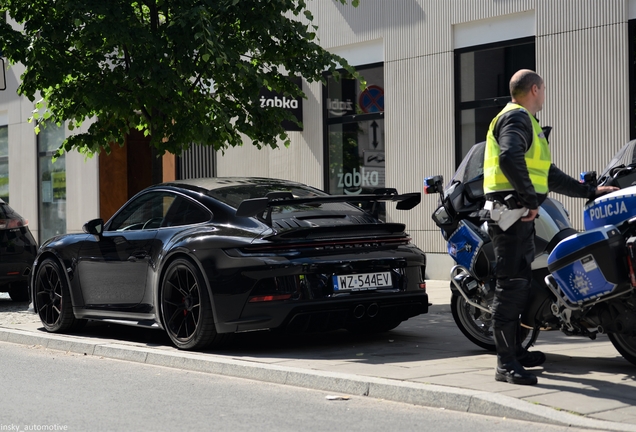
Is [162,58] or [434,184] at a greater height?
[162,58]

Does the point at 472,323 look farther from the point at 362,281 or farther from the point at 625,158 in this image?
the point at 625,158

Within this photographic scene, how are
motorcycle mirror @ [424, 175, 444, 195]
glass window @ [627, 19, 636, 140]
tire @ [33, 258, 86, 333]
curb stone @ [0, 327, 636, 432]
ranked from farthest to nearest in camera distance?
glass window @ [627, 19, 636, 140], tire @ [33, 258, 86, 333], motorcycle mirror @ [424, 175, 444, 195], curb stone @ [0, 327, 636, 432]

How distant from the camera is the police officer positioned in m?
6.01

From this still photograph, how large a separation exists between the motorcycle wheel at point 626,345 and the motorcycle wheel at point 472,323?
110 cm

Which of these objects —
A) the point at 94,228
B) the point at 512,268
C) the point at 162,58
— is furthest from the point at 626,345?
the point at 162,58

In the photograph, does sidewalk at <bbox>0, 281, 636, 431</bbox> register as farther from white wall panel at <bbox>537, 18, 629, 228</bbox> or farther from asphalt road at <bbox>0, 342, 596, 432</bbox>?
white wall panel at <bbox>537, 18, 629, 228</bbox>

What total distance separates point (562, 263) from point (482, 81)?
28.3 feet

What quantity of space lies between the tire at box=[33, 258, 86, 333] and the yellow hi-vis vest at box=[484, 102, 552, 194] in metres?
4.88

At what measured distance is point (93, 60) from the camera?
461 inches

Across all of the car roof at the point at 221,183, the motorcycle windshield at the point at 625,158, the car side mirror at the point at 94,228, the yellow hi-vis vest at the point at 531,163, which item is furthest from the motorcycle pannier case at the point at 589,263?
the car side mirror at the point at 94,228

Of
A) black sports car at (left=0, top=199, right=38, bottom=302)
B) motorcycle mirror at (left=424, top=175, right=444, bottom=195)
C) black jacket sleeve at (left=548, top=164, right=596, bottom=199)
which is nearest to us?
black jacket sleeve at (left=548, top=164, right=596, bottom=199)

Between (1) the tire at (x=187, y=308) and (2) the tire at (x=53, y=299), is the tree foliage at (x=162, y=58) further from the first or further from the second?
(1) the tire at (x=187, y=308)

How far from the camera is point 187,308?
799 cm

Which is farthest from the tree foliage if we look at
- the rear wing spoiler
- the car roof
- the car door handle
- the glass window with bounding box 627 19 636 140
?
the glass window with bounding box 627 19 636 140
